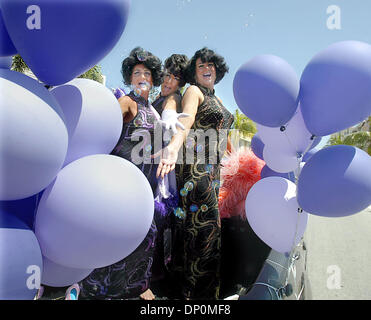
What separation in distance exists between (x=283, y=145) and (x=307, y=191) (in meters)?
0.36

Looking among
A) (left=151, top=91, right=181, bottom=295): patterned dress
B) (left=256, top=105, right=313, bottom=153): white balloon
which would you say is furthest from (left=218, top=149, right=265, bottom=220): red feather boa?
(left=256, top=105, right=313, bottom=153): white balloon

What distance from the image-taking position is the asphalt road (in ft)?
8.93

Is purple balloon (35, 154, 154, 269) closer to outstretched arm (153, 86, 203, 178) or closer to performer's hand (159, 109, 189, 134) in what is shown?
outstretched arm (153, 86, 203, 178)

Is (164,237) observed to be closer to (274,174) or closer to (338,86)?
(274,174)

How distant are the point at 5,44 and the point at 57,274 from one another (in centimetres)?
81

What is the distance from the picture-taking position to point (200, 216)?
1.81 m

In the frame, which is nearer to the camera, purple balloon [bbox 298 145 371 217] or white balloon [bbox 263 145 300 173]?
purple balloon [bbox 298 145 371 217]

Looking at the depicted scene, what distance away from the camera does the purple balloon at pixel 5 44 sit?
0.95 metres

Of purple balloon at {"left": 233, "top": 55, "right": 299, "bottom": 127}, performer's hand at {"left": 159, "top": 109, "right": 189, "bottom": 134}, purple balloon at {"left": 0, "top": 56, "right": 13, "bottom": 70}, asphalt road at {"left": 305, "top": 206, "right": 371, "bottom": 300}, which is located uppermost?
purple balloon at {"left": 0, "top": 56, "right": 13, "bottom": 70}

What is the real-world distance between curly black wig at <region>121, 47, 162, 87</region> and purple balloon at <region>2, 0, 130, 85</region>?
0.87m

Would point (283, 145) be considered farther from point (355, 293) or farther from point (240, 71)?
point (355, 293)

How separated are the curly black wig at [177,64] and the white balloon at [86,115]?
36.8 inches
